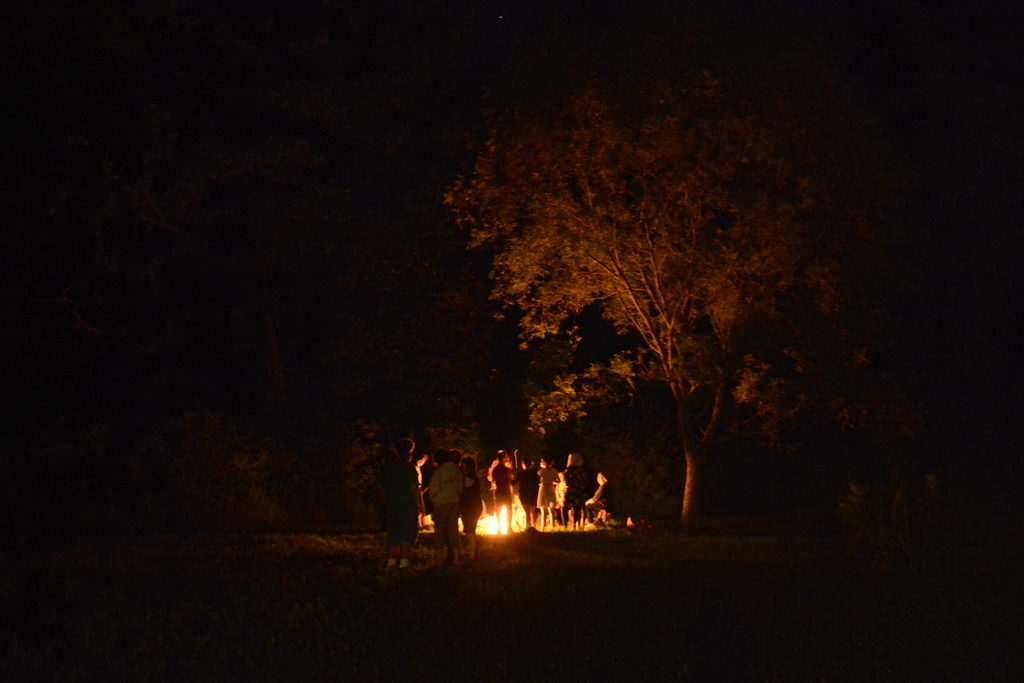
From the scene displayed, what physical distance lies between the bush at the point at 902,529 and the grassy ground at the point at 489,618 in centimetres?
51

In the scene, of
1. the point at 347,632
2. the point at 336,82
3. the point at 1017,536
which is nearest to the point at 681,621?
the point at 347,632

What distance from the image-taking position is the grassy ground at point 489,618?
961 cm

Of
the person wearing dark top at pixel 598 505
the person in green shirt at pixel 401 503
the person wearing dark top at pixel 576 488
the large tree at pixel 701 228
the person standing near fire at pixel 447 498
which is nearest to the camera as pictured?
the person in green shirt at pixel 401 503

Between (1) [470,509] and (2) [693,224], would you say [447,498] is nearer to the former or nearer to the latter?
(1) [470,509]

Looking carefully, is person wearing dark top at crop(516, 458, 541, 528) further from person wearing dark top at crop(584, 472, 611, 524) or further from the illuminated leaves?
the illuminated leaves

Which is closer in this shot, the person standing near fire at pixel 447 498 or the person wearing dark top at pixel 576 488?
the person standing near fire at pixel 447 498

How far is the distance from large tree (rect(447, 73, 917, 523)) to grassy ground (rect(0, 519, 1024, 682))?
6324 millimetres

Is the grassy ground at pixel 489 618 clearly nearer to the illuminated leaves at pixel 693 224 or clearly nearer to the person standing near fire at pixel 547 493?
the person standing near fire at pixel 547 493

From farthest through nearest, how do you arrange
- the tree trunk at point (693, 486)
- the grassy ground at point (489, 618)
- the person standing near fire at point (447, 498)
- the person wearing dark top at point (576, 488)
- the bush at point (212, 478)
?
the tree trunk at point (693, 486), the bush at point (212, 478), the person wearing dark top at point (576, 488), the person standing near fire at point (447, 498), the grassy ground at point (489, 618)

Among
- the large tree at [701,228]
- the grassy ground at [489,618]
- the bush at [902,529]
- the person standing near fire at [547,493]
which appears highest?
the large tree at [701,228]

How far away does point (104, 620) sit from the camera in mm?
10500

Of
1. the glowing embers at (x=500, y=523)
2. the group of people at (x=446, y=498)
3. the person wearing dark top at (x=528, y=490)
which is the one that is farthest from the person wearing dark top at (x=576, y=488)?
the person wearing dark top at (x=528, y=490)

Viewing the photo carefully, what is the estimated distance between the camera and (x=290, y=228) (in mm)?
27547

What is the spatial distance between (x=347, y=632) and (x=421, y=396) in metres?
18.6
